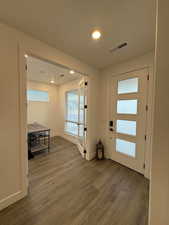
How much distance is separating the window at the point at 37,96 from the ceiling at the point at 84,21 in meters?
3.36

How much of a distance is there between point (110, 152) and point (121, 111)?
124 cm

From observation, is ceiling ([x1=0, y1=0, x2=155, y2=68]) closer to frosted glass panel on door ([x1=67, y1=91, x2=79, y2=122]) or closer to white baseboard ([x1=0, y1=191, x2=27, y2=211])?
white baseboard ([x1=0, y1=191, x2=27, y2=211])

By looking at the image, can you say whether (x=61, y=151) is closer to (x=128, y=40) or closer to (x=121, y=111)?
(x=121, y=111)

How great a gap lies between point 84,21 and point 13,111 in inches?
65.5

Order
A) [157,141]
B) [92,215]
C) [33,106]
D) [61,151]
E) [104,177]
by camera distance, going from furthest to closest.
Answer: [33,106] < [61,151] < [104,177] < [92,215] < [157,141]

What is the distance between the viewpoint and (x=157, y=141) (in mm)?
733

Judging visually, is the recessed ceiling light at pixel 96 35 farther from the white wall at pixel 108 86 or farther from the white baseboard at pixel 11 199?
the white baseboard at pixel 11 199

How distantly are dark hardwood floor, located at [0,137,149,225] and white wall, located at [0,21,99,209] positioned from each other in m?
0.32

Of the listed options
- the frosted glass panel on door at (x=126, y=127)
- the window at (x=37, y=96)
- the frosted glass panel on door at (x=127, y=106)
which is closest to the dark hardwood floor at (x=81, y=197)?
the frosted glass panel on door at (x=126, y=127)

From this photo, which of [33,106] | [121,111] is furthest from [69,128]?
[121,111]

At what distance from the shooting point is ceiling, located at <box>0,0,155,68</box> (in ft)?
3.98

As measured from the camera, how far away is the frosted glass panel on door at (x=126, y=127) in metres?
2.53

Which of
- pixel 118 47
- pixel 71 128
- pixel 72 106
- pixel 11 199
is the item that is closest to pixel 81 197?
pixel 11 199

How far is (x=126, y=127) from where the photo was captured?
2654 millimetres
